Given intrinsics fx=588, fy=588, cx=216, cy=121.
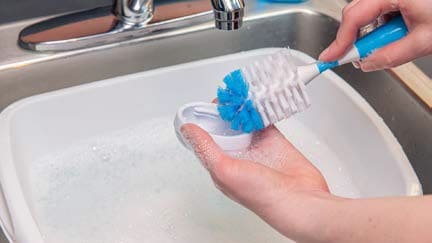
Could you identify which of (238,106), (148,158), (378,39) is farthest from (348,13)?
(148,158)

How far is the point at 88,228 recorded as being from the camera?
2.12ft

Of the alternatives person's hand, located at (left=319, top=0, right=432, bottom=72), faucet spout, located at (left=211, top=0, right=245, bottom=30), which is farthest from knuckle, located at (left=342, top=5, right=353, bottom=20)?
faucet spout, located at (left=211, top=0, right=245, bottom=30)

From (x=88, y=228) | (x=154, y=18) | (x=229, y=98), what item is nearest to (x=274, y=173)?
(x=229, y=98)

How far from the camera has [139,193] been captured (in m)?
0.70

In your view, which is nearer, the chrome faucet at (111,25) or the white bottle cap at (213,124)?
the white bottle cap at (213,124)

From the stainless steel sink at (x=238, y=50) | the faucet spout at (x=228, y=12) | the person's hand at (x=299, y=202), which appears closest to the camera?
the person's hand at (x=299, y=202)

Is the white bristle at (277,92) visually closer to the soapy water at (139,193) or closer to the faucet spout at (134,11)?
the soapy water at (139,193)

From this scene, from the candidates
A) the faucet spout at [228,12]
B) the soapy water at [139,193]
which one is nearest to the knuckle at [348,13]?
the faucet spout at [228,12]

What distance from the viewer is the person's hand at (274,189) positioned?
46cm

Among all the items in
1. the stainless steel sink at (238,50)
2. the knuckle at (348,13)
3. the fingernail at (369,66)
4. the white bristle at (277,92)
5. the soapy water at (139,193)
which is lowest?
the soapy water at (139,193)

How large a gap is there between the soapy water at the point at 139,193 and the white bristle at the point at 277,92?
0.50 feet

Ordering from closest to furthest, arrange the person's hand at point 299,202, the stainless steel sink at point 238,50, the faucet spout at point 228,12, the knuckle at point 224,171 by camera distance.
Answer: the person's hand at point 299,202 → the knuckle at point 224,171 → the faucet spout at point 228,12 → the stainless steel sink at point 238,50

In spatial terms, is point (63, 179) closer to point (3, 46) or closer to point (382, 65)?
point (3, 46)

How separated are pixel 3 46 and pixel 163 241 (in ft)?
1.17
